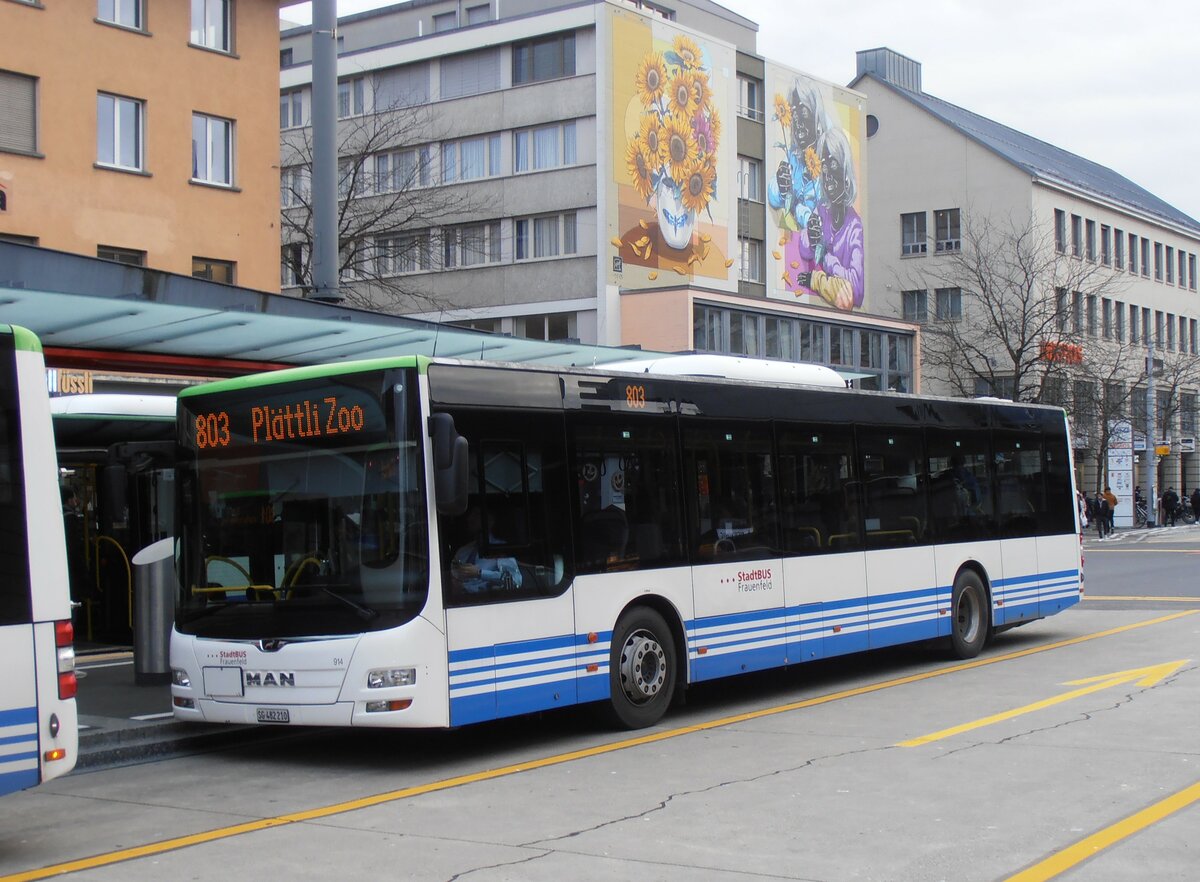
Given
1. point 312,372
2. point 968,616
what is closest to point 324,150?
point 312,372

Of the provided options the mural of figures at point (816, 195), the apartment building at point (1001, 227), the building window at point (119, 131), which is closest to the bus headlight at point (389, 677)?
the building window at point (119, 131)

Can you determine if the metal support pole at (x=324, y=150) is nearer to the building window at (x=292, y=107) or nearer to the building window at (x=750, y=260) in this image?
the building window at (x=750, y=260)

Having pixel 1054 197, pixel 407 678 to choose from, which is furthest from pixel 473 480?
pixel 1054 197

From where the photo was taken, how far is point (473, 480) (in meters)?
10.5

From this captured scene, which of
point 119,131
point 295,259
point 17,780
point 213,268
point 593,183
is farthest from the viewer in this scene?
point 593,183

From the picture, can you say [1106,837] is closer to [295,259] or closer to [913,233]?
[295,259]

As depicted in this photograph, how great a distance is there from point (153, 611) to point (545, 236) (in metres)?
39.8

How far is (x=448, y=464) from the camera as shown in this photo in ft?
31.8

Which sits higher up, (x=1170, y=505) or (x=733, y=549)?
(x=1170, y=505)

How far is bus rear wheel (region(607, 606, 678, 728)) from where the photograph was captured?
11484mm

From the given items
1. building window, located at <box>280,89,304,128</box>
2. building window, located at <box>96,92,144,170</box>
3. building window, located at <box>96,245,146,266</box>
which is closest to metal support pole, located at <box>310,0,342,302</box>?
building window, located at <box>96,245,146,266</box>

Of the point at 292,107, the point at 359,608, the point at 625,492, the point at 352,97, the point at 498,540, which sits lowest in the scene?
the point at 359,608

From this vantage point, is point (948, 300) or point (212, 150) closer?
point (212, 150)

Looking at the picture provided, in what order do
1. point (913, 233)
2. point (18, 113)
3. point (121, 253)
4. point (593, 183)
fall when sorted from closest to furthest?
1. point (18, 113)
2. point (121, 253)
3. point (593, 183)
4. point (913, 233)
